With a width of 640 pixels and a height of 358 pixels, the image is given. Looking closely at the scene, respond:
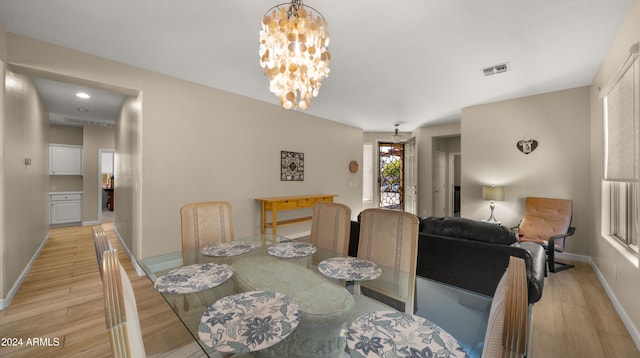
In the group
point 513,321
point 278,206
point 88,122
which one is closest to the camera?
point 513,321

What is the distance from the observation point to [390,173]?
714cm

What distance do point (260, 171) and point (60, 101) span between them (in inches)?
137

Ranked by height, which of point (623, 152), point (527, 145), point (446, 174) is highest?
point (527, 145)

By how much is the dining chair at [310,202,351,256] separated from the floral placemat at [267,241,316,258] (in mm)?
204

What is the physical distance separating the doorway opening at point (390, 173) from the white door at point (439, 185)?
0.93m

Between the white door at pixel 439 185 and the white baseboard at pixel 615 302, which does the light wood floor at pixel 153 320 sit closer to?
the white baseboard at pixel 615 302

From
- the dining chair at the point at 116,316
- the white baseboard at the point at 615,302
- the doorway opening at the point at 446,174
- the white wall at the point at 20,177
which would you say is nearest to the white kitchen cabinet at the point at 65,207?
the white wall at the point at 20,177

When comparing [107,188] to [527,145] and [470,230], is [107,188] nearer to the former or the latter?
[470,230]

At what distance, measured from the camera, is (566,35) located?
228 cm

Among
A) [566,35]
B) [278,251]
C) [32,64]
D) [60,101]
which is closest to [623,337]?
[566,35]

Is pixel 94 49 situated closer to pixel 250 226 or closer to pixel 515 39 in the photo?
pixel 250 226

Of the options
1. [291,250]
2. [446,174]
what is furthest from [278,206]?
[446,174]

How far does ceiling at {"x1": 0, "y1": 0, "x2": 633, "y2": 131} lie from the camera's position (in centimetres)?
191

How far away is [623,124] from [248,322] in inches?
130
